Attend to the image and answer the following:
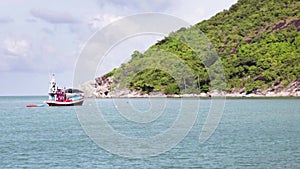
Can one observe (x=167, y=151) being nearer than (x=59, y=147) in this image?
Yes

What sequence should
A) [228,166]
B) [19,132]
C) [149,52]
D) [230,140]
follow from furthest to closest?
[149,52]
[19,132]
[230,140]
[228,166]

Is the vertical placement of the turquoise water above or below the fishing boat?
below

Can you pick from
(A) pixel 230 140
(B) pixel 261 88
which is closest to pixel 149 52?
(B) pixel 261 88

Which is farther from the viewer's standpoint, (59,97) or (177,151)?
(59,97)

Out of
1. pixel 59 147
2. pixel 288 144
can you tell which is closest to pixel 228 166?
pixel 288 144

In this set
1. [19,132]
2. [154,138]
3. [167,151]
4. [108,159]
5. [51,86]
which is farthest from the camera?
[51,86]

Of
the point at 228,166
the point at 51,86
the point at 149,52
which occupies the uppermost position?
the point at 149,52

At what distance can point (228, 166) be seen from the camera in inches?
1527

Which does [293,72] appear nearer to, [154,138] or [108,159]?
[154,138]

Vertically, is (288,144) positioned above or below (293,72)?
below

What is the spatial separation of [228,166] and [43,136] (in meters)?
28.5

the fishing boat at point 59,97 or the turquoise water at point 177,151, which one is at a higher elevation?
the fishing boat at point 59,97

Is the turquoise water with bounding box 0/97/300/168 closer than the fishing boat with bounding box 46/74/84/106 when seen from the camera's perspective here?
Yes

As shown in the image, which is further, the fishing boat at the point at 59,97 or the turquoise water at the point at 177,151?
the fishing boat at the point at 59,97
